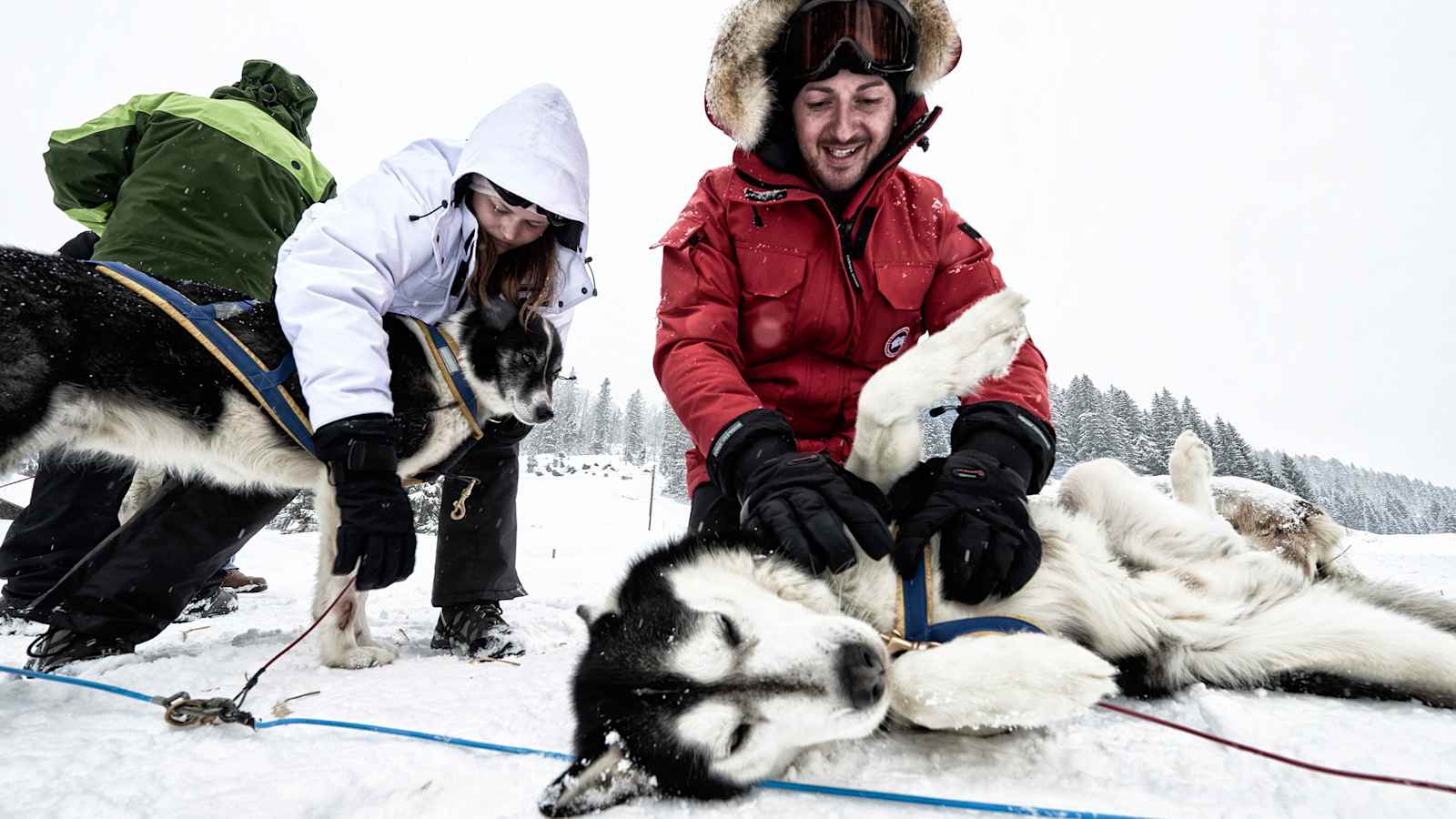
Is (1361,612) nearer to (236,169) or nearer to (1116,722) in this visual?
(1116,722)

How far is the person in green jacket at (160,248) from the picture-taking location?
2920mm

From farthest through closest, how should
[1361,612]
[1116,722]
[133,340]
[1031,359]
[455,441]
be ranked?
[455,441] < [1031,359] < [133,340] < [1361,612] < [1116,722]

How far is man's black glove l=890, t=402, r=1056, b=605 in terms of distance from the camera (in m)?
1.80

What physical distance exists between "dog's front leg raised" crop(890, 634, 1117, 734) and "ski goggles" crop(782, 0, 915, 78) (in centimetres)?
256

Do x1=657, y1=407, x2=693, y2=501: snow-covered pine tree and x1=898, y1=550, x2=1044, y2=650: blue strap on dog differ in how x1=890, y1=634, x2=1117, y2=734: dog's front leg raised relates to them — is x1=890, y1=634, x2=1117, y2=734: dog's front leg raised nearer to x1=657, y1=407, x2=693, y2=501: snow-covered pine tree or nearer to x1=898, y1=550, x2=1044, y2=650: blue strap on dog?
x1=898, y1=550, x2=1044, y2=650: blue strap on dog

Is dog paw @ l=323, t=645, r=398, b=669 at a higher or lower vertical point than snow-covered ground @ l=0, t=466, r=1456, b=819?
lower

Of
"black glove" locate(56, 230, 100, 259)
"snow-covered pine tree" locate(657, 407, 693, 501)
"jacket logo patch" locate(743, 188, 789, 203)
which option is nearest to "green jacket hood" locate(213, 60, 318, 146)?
"black glove" locate(56, 230, 100, 259)

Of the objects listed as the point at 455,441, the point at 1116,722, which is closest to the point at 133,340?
the point at 455,441

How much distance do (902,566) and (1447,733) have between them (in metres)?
1.33

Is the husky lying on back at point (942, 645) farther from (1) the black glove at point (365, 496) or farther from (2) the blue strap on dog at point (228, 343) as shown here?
(2) the blue strap on dog at point (228, 343)

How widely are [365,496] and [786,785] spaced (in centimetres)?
194

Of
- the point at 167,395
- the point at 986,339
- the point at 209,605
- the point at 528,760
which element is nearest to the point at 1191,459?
the point at 986,339

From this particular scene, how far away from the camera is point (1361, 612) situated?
2.01 meters

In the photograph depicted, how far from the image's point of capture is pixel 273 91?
Result: 426cm
